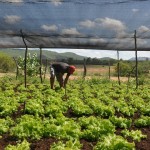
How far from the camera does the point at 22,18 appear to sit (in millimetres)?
12906

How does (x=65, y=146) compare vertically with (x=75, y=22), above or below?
below

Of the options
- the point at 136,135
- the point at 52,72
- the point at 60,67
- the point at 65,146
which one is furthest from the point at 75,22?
the point at 65,146

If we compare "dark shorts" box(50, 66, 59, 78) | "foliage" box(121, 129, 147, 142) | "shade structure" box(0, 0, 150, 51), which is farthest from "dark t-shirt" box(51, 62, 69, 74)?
"foliage" box(121, 129, 147, 142)

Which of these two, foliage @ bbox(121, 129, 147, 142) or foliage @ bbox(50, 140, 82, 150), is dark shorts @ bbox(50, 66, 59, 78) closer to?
foliage @ bbox(121, 129, 147, 142)

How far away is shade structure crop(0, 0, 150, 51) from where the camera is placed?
11594mm

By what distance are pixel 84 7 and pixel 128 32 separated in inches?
143

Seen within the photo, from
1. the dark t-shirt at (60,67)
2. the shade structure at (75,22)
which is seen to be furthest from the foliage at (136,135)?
the dark t-shirt at (60,67)

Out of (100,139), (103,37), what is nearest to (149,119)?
(100,139)

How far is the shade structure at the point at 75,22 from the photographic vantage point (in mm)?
11594

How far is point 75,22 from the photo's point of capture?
1336cm

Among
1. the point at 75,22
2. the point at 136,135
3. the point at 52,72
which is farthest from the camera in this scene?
the point at 52,72

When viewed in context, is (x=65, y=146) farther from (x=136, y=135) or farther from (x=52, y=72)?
(x=52, y=72)

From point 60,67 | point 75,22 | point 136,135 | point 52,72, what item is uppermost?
point 75,22

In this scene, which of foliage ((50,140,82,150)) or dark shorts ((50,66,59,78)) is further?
dark shorts ((50,66,59,78))
